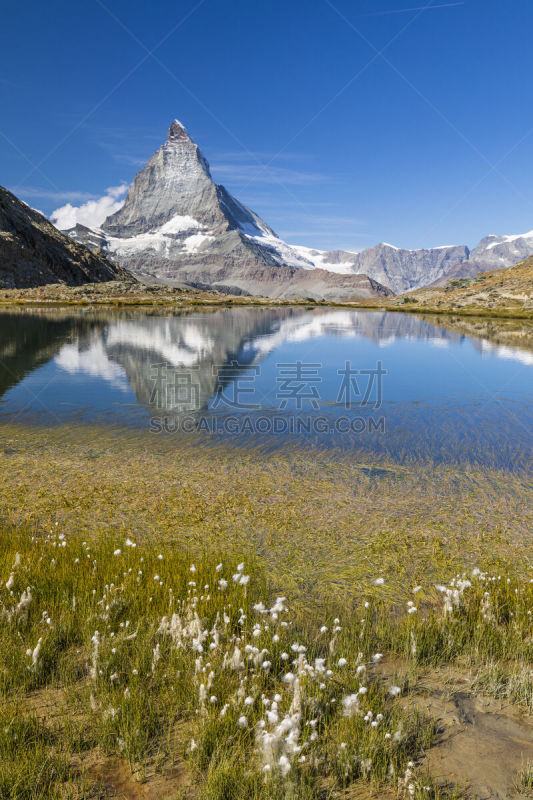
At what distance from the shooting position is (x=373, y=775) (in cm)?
459

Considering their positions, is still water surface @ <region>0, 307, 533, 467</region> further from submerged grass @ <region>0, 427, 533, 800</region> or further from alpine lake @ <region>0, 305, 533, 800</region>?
submerged grass @ <region>0, 427, 533, 800</region>

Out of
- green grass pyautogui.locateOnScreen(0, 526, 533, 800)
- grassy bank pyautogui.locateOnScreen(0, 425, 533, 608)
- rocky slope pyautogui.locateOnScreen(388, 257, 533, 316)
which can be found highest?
rocky slope pyautogui.locateOnScreen(388, 257, 533, 316)

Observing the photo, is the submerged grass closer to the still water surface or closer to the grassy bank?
the grassy bank

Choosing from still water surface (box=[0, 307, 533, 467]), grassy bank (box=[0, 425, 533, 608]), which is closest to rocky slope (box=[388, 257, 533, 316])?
still water surface (box=[0, 307, 533, 467])

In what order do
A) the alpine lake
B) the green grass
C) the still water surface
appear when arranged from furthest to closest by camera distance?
the still water surface
the alpine lake
the green grass

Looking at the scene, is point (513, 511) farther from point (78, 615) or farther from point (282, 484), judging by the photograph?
point (78, 615)

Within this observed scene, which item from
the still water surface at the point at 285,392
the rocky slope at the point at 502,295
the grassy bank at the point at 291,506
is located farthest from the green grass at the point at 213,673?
the rocky slope at the point at 502,295

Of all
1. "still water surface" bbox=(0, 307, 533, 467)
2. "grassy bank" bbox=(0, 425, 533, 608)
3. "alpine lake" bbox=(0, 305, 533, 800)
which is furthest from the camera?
"still water surface" bbox=(0, 307, 533, 467)

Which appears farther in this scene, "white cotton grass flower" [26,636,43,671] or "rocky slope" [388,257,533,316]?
"rocky slope" [388,257,533,316]

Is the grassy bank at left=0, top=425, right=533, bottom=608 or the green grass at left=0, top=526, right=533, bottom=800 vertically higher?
the green grass at left=0, top=526, right=533, bottom=800

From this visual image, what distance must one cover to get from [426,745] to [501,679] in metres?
1.64

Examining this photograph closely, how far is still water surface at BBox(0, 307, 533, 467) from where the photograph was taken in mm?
18797

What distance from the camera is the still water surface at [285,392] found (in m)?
18.8

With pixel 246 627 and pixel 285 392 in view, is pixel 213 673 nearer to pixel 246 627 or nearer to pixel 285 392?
pixel 246 627
